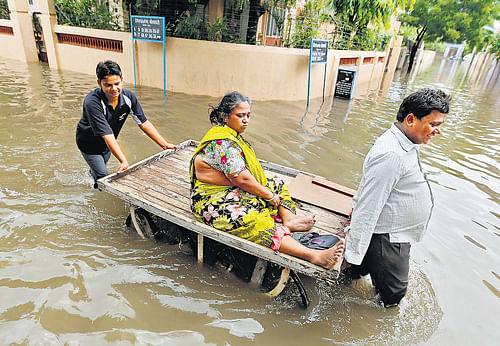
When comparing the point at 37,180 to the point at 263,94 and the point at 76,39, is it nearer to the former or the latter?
the point at 263,94

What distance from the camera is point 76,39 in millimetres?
10227

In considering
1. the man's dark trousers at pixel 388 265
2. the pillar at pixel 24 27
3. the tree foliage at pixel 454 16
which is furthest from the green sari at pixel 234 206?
the tree foliage at pixel 454 16

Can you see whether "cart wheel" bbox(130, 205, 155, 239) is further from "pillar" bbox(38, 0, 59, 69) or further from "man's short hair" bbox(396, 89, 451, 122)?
"pillar" bbox(38, 0, 59, 69)

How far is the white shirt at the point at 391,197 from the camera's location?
189 centimetres

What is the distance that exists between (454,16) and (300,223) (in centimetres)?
2974

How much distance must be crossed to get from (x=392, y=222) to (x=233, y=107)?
4.70ft

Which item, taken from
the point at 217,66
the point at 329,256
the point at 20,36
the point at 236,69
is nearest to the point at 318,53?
the point at 236,69

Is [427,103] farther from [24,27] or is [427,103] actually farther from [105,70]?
[24,27]

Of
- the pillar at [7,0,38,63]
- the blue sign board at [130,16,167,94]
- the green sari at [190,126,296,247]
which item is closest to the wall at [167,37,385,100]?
the blue sign board at [130,16,167,94]

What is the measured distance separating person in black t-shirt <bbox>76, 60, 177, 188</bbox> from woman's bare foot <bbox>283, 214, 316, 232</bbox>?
1678 millimetres

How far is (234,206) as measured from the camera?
93.0 inches

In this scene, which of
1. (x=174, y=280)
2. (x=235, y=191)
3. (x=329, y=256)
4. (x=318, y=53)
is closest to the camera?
(x=329, y=256)

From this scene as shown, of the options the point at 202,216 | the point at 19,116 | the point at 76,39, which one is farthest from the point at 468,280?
the point at 76,39

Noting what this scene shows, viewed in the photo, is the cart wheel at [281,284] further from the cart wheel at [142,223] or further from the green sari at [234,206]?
the cart wheel at [142,223]
